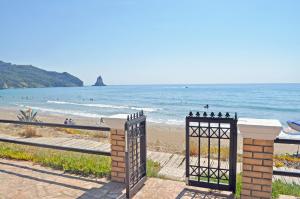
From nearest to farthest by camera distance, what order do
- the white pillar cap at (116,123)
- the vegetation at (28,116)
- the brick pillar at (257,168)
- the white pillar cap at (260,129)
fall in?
the white pillar cap at (260,129) → the brick pillar at (257,168) → the white pillar cap at (116,123) → the vegetation at (28,116)

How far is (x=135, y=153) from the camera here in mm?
4707

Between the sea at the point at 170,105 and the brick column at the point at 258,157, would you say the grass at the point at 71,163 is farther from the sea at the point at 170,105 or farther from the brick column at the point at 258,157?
the brick column at the point at 258,157

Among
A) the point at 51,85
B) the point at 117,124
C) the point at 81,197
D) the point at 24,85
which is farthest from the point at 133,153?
the point at 51,85

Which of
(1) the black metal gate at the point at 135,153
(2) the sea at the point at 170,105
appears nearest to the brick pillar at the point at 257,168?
(1) the black metal gate at the point at 135,153

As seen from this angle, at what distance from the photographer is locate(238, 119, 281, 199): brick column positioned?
3906 millimetres

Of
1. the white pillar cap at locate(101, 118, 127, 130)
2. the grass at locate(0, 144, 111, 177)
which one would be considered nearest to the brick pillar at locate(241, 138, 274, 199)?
the white pillar cap at locate(101, 118, 127, 130)

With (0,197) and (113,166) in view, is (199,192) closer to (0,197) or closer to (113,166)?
(113,166)

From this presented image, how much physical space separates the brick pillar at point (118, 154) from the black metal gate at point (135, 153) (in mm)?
277

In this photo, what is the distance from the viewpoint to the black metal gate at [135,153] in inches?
167

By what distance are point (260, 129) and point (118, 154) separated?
241 centimetres

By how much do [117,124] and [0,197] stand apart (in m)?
2.15

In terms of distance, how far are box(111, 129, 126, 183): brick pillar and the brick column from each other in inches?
79.5

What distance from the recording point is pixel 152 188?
471 cm

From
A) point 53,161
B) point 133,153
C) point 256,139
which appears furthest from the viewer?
point 53,161
